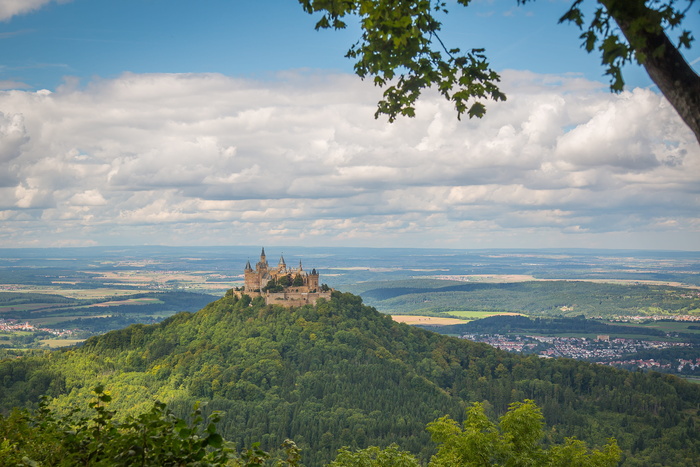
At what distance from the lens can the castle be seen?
424 ft

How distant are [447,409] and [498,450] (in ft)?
267

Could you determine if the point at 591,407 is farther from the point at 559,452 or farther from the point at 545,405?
the point at 559,452

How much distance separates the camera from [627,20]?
32.0ft

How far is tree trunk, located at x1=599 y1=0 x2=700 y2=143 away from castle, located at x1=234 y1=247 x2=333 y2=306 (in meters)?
120

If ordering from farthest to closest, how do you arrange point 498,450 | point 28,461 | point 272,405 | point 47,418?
point 272,405
point 498,450
point 47,418
point 28,461

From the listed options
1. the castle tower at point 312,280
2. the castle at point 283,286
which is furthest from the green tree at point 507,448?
the castle tower at point 312,280

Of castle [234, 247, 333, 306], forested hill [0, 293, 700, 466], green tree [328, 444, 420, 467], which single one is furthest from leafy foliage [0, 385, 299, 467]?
castle [234, 247, 333, 306]

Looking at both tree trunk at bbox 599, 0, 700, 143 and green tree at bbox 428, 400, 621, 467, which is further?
green tree at bbox 428, 400, 621, 467

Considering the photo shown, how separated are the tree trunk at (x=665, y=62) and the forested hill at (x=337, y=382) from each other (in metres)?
86.3

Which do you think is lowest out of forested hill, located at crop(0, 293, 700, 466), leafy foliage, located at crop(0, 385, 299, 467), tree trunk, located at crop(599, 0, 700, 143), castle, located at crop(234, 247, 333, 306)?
forested hill, located at crop(0, 293, 700, 466)

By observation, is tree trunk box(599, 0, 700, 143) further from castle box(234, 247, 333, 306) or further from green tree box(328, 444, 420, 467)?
castle box(234, 247, 333, 306)

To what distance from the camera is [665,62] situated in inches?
388

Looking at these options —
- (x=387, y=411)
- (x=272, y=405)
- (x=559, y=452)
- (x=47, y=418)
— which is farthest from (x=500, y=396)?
(x=47, y=418)

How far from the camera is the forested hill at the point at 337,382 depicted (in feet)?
338
